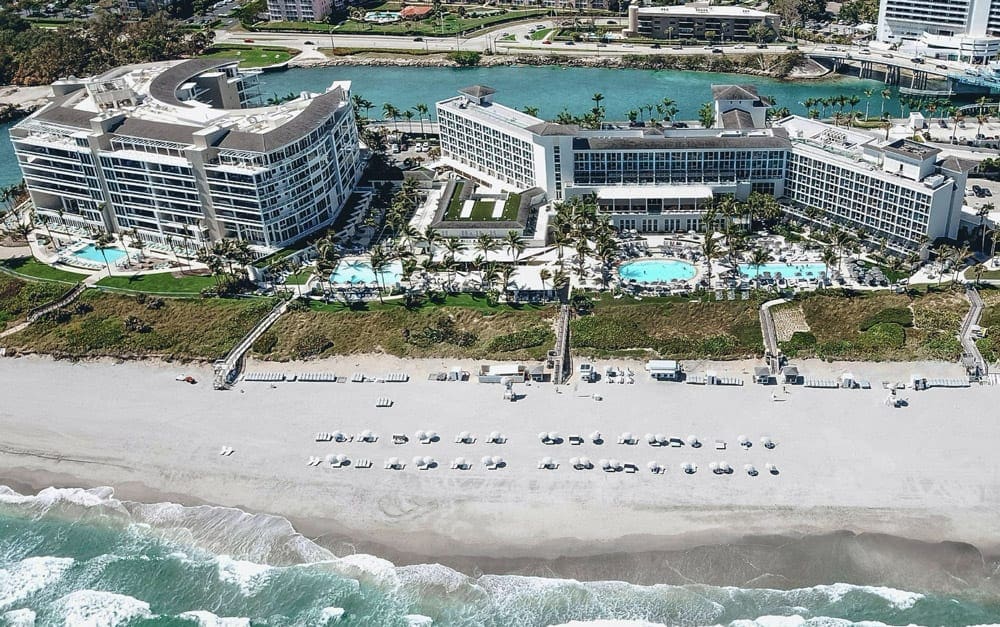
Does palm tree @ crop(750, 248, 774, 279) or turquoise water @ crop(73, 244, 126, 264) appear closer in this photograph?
palm tree @ crop(750, 248, 774, 279)

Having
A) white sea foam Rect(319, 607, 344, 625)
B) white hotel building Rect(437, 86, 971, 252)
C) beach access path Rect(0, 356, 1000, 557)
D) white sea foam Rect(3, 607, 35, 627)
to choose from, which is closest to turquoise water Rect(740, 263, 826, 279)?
white hotel building Rect(437, 86, 971, 252)

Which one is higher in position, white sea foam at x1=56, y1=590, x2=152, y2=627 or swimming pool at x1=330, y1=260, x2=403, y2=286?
swimming pool at x1=330, y1=260, x2=403, y2=286

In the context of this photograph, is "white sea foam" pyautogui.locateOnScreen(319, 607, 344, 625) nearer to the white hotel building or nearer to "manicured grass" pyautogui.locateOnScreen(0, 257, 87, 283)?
the white hotel building

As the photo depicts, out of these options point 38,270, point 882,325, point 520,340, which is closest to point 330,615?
point 520,340

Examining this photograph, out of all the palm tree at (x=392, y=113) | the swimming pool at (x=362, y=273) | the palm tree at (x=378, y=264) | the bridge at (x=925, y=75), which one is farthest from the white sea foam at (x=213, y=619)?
the bridge at (x=925, y=75)

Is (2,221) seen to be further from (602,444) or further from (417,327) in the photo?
(602,444)

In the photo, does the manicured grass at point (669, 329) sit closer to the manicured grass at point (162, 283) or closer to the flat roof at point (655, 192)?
the flat roof at point (655, 192)
